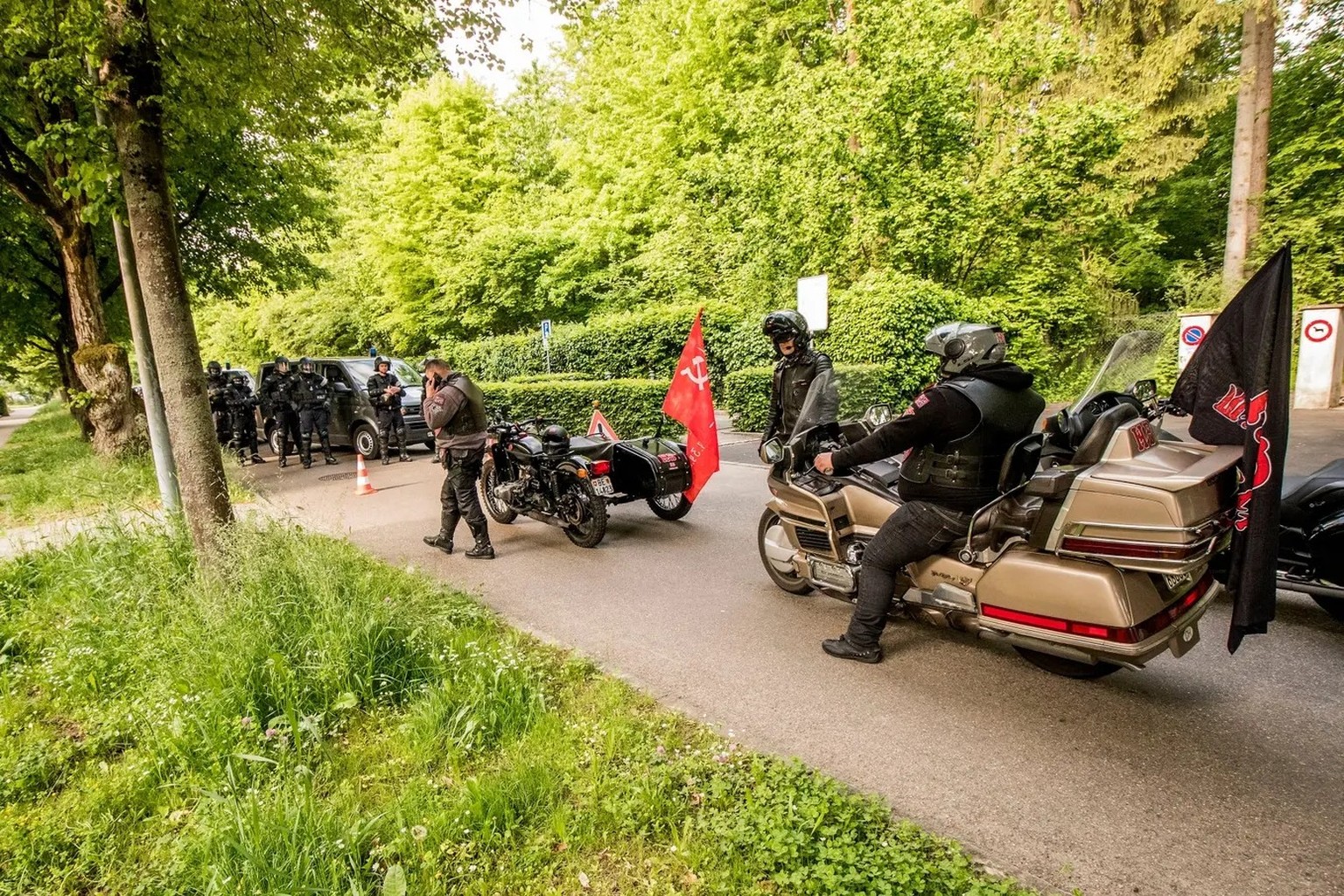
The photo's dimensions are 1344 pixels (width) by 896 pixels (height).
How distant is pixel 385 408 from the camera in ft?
39.9

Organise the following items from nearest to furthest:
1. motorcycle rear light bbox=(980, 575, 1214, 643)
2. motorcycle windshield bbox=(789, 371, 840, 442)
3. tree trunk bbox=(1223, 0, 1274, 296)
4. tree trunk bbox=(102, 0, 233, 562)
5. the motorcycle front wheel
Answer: motorcycle rear light bbox=(980, 575, 1214, 643)
tree trunk bbox=(102, 0, 233, 562)
motorcycle windshield bbox=(789, 371, 840, 442)
the motorcycle front wheel
tree trunk bbox=(1223, 0, 1274, 296)

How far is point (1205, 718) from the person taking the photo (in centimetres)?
315

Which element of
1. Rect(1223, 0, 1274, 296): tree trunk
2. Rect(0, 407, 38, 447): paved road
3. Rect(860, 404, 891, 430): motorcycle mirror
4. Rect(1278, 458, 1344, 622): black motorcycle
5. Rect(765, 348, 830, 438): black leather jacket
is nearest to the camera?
Rect(1278, 458, 1344, 622): black motorcycle

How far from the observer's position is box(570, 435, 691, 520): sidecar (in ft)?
21.2

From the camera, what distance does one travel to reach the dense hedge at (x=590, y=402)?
12.7 meters

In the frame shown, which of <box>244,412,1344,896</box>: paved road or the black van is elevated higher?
the black van

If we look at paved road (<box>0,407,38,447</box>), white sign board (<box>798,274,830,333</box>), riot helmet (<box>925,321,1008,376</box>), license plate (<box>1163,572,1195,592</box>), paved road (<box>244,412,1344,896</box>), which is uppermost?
white sign board (<box>798,274,830,333</box>)

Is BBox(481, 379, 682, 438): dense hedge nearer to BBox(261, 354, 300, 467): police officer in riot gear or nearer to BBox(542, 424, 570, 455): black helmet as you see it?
BBox(261, 354, 300, 467): police officer in riot gear

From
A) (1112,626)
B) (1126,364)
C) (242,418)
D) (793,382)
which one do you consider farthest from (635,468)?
(242,418)

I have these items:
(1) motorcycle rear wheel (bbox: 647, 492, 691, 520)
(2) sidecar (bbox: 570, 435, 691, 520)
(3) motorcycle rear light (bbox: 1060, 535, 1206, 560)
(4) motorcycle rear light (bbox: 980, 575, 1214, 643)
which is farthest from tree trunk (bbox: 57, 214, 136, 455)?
(3) motorcycle rear light (bbox: 1060, 535, 1206, 560)

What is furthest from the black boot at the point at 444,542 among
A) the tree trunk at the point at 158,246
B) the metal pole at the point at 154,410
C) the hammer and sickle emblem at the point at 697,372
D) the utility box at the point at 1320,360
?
the utility box at the point at 1320,360

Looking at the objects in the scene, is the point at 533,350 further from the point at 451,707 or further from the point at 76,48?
the point at 451,707

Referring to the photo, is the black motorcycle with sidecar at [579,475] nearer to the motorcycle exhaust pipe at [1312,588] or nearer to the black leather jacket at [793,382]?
the black leather jacket at [793,382]

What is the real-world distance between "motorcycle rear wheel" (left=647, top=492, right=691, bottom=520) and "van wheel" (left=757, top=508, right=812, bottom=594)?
1979 millimetres
